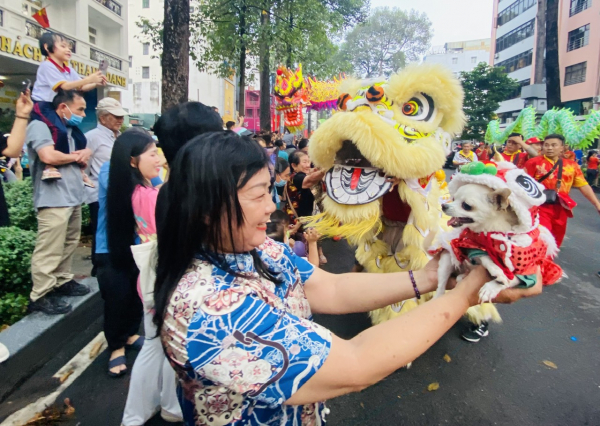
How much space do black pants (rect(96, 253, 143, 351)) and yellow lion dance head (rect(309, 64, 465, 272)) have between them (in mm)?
1352

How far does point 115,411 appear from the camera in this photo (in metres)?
2.38

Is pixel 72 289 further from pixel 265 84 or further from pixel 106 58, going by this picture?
pixel 106 58

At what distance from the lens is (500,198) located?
149 centimetres

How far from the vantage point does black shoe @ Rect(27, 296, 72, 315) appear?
303 centimetres

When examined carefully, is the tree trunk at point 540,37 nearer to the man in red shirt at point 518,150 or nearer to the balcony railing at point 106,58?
the man in red shirt at point 518,150

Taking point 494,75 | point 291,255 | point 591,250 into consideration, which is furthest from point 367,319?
point 494,75

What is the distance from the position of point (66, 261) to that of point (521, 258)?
3350 mm

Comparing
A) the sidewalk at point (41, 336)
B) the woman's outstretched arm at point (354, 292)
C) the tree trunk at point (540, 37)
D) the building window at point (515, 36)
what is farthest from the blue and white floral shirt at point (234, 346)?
the building window at point (515, 36)

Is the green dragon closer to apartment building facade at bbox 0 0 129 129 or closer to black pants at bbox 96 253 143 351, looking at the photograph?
black pants at bbox 96 253 143 351

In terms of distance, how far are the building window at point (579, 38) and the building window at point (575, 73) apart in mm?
1154

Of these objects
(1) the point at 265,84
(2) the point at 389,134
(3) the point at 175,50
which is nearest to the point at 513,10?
(1) the point at 265,84

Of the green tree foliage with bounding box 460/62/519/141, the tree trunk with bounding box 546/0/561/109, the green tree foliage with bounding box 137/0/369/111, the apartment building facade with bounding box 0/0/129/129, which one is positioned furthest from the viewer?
the green tree foliage with bounding box 460/62/519/141

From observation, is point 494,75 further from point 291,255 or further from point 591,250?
point 291,255

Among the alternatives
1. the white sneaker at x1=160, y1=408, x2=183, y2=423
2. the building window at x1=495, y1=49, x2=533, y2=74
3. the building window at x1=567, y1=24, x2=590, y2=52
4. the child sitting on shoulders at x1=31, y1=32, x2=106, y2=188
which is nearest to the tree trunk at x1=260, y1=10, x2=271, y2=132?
the child sitting on shoulders at x1=31, y1=32, x2=106, y2=188
